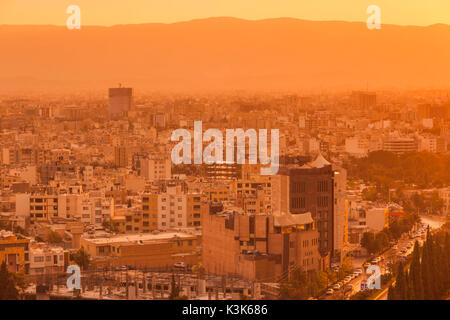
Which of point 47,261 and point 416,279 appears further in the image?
point 47,261

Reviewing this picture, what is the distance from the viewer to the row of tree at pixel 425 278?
7.74 meters

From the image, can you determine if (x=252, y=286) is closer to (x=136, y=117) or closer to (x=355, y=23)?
(x=355, y=23)

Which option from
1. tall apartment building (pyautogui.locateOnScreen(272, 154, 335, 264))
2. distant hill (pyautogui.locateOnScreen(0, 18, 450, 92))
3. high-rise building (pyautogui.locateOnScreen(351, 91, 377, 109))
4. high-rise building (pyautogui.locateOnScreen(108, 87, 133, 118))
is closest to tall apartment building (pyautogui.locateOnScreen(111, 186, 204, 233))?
tall apartment building (pyautogui.locateOnScreen(272, 154, 335, 264))

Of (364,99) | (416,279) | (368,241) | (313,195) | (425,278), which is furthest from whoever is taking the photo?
(364,99)

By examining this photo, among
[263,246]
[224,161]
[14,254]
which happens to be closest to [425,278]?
[263,246]

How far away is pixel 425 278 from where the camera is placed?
812 cm

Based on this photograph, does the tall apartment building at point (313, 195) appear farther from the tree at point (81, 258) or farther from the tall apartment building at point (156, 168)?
the tall apartment building at point (156, 168)

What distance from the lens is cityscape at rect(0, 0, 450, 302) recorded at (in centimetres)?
903

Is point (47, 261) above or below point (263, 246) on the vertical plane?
below

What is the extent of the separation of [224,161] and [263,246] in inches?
296

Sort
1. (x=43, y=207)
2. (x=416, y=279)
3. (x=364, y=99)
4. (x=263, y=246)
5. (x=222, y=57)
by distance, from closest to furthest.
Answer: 1. (x=416, y=279)
2. (x=263, y=246)
3. (x=43, y=207)
4. (x=222, y=57)
5. (x=364, y=99)

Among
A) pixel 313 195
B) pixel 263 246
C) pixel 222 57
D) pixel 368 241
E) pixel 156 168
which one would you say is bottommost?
pixel 368 241

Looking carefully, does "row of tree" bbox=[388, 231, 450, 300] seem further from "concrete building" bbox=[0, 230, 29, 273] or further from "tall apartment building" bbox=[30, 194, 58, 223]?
"tall apartment building" bbox=[30, 194, 58, 223]

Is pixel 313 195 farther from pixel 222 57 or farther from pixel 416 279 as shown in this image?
pixel 222 57
